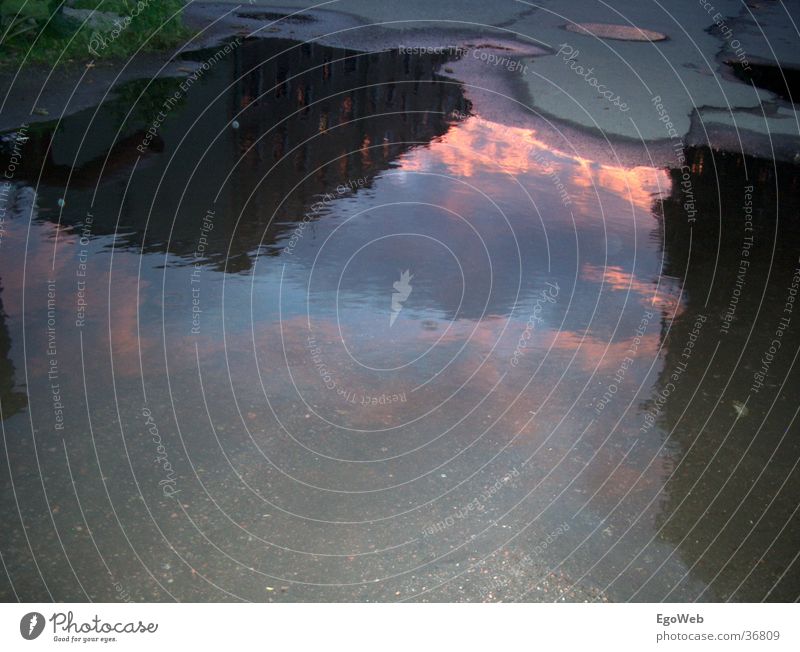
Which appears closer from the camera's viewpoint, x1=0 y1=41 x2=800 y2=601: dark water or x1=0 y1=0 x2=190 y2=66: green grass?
x1=0 y1=41 x2=800 y2=601: dark water

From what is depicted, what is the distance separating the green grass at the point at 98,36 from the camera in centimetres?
1019

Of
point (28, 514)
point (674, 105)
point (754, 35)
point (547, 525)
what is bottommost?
point (28, 514)

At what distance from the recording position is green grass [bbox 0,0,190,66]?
1019 centimetres

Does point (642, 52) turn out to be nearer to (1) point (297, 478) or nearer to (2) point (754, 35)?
(2) point (754, 35)

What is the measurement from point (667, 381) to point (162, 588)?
3.00 m

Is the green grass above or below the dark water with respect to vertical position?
above

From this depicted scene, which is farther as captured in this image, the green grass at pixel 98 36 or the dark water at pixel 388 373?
the green grass at pixel 98 36

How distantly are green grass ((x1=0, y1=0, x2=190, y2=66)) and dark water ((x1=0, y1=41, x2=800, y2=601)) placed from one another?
7.70 ft

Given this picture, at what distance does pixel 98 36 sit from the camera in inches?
441

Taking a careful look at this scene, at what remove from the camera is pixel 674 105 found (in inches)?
409

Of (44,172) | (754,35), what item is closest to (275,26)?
(44,172)

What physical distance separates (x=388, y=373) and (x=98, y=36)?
817cm

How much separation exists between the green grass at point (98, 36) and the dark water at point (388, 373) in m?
2.35

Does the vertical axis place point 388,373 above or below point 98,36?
below
